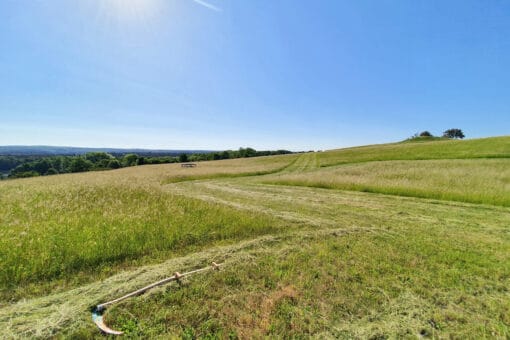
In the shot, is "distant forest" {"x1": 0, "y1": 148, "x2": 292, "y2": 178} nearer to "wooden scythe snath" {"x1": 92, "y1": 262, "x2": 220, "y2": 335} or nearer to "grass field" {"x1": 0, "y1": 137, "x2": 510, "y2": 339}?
"grass field" {"x1": 0, "y1": 137, "x2": 510, "y2": 339}

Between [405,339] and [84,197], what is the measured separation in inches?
394

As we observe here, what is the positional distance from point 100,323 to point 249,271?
239 centimetres

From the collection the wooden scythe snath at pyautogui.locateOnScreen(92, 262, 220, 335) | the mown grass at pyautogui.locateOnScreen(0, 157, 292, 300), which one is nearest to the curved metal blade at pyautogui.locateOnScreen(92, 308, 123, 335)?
the wooden scythe snath at pyautogui.locateOnScreen(92, 262, 220, 335)

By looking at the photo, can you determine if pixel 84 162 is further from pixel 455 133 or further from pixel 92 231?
pixel 455 133

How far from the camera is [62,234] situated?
471 centimetres

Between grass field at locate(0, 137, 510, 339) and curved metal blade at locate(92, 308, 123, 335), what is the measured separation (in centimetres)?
9

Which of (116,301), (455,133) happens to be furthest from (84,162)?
(455,133)

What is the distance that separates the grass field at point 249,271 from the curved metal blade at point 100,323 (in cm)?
9

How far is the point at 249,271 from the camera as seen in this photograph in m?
4.05

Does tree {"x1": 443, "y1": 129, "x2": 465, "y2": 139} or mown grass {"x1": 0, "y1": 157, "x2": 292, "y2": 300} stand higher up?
tree {"x1": 443, "y1": 129, "x2": 465, "y2": 139}

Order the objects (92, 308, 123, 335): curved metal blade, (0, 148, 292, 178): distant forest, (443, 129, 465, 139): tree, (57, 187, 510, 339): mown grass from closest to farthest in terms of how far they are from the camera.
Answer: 1. (92, 308, 123, 335): curved metal blade
2. (57, 187, 510, 339): mown grass
3. (0, 148, 292, 178): distant forest
4. (443, 129, 465, 139): tree

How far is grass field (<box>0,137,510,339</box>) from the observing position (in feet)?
9.26

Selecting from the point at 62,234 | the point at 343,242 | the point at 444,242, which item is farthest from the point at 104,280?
the point at 444,242

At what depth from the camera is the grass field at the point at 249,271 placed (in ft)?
9.26
